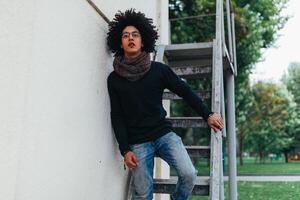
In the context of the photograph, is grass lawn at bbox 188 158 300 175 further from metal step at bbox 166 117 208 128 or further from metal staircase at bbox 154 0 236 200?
metal step at bbox 166 117 208 128

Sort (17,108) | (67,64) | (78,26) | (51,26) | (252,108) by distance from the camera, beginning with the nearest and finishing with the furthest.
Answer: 1. (17,108)
2. (51,26)
3. (67,64)
4. (78,26)
5. (252,108)

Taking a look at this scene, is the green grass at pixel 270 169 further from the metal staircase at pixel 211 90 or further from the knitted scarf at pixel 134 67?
the knitted scarf at pixel 134 67

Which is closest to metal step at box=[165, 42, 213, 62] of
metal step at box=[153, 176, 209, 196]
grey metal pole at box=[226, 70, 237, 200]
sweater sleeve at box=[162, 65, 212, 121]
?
grey metal pole at box=[226, 70, 237, 200]

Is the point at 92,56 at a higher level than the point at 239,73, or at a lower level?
lower

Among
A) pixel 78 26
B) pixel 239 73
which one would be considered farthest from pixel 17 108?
pixel 239 73

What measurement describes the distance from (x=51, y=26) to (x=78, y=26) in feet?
1.68

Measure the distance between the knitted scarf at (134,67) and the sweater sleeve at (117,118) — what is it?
0.17 metres

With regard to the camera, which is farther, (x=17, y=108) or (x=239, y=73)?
(x=239, y=73)

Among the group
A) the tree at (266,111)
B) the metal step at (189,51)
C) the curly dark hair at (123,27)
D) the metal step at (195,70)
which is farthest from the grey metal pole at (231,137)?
the tree at (266,111)

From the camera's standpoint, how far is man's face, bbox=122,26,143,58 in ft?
11.3

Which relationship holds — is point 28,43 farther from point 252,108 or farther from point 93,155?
point 252,108

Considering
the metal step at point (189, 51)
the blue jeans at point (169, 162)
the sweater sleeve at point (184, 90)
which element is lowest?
the blue jeans at point (169, 162)

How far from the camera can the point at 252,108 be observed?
91.9ft

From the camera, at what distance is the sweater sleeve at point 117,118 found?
332cm
